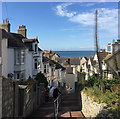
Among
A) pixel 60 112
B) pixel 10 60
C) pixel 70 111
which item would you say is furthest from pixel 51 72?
pixel 60 112

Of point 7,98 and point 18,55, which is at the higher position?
point 18,55

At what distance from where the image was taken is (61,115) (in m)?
7.09

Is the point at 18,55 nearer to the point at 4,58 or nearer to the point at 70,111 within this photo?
the point at 4,58

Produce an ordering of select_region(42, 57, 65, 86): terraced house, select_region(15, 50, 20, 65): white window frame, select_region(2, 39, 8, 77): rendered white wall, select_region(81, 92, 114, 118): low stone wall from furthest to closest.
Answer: select_region(42, 57, 65, 86): terraced house < select_region(15, 50, 20, 65): white window frame < select_region(2, 39, 8, 77): rendered white wall < select_region(81, 92, 114, 118): low stone wall

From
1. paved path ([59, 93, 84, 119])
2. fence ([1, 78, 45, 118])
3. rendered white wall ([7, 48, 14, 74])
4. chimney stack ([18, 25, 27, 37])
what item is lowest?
paved path ([59, 93, 84, 119])

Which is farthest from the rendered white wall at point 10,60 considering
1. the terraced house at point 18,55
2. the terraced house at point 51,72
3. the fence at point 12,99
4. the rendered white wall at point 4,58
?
the terraced house at point 51,72

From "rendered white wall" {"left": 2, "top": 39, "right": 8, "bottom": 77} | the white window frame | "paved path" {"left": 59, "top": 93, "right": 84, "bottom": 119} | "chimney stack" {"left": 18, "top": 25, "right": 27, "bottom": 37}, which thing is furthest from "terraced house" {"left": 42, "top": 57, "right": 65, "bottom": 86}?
"paved path" {"left": 59, "top": 93, "right": 84, "bottom": 119}

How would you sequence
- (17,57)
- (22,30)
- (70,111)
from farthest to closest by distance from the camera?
(22,30) < (17,57) < (70,111)

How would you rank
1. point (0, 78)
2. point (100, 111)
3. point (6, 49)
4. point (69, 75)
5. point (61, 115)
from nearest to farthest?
1. point (0, 78)
2. point (100, 111)
3. point (61, 115)
4. point (6, 49)
5. point (69, 75)

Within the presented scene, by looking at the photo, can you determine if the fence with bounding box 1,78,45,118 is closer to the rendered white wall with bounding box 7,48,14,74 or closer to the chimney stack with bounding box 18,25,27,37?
the rendered white wall with bounding box 7,48,14,74

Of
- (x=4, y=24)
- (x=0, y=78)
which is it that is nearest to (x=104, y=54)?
(x=4, y=24)

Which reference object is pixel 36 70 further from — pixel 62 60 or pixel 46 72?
pixel 62 60

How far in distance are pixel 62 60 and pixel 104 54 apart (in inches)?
933

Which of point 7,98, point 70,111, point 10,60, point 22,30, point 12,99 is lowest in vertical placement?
point 70,111
